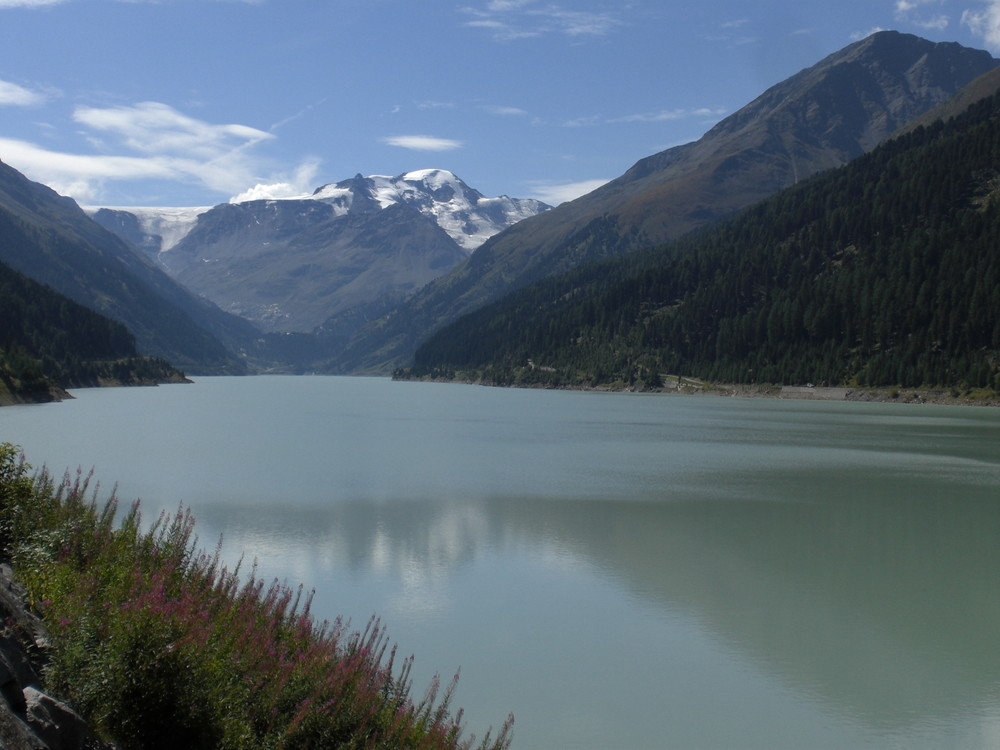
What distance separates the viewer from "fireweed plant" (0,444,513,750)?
978 centimetres

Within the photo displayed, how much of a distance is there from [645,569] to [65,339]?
561 ft

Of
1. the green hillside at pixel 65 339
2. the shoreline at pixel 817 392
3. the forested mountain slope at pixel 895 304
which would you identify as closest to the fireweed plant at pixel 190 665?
the green hillside at pixel 65 339

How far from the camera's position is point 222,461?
50.2 meters

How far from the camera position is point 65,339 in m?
169

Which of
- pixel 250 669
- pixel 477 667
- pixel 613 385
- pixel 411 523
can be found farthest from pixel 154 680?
pixel 613 385

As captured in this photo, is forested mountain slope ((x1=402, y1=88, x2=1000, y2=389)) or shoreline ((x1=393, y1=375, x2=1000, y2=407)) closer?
shoreline ((x1=393, y1=375, x2=1000, y2=407))

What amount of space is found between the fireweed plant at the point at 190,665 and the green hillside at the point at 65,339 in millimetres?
122371

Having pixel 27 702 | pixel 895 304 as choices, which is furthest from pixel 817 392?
pixel 27 702

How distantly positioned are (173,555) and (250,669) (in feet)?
17.7

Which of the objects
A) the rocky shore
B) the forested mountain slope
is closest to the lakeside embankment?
the forested mountain slope

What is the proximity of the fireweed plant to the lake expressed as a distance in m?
3.31

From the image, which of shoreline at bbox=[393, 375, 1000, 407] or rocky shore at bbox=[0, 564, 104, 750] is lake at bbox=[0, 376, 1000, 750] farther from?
shoreline at bbox=[393, 375, 1000, 407]

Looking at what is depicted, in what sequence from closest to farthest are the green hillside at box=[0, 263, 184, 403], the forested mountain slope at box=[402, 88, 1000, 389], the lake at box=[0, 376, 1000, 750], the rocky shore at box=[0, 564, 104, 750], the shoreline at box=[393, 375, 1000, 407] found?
the rocky shore at box=[0, 564, 104, 750] < the lake at box=[0, 376, 1000, 750] < the shoreline at box=[393, 375, 1000, 407] < the forested mountain slope at box=[402, 88, 1000, 389] < the green hillside at box=[0, 263, 184, 403]

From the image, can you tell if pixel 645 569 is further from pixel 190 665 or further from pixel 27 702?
pixel 27 702
